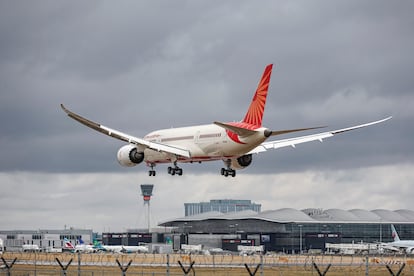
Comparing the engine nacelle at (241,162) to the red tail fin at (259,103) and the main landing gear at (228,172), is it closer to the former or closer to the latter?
the main landing gear at (228,172)

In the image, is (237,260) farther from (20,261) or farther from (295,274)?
(295,274)

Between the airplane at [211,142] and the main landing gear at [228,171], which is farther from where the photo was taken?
the main landing gear at [228,171]

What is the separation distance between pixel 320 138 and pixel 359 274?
16.6 m

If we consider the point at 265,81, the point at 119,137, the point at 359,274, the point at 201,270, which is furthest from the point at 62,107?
the point at 359,274

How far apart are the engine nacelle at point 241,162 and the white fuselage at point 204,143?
9.69 feet

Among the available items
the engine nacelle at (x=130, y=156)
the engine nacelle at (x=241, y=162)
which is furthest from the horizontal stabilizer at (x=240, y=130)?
the engine nacelle at (x=130, y=156)

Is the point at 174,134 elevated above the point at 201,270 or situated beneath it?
elevated above

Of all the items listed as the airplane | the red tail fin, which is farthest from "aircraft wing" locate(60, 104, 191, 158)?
the red tail fin

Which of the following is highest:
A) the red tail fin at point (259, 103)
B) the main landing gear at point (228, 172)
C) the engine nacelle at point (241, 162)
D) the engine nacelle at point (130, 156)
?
the red tail fin at point (259, 103)

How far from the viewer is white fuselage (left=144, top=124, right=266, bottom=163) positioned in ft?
306

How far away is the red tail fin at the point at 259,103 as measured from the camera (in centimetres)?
9569

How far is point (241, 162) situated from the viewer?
100 meters

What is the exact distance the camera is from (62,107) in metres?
85.4

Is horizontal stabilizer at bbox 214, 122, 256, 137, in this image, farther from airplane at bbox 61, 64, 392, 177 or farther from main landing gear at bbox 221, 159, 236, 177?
main landing gear at bbox 221, 159, 236, 177
